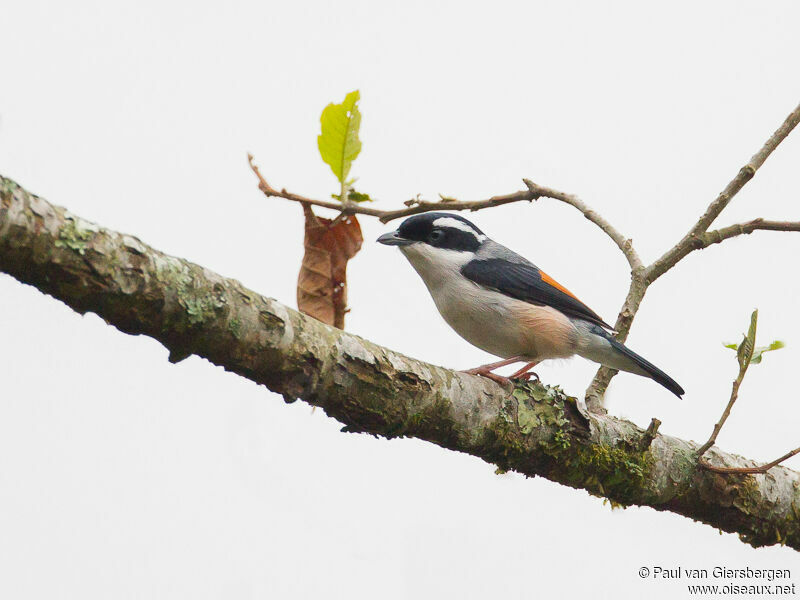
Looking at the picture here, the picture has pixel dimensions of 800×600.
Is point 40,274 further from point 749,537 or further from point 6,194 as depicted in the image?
point 749,537

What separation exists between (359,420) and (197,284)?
0.97 meters

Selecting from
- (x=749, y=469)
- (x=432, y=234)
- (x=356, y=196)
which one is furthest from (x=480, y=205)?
(x=749, y=469)

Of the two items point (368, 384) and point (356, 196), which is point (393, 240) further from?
point (368, 384)

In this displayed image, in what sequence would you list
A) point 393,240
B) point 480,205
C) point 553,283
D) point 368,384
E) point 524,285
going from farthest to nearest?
point 553,283 → point 393,240 → point 524,285 → point 480,205 → point 368,384

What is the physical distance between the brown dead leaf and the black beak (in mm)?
1508

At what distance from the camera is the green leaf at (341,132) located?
4336mm

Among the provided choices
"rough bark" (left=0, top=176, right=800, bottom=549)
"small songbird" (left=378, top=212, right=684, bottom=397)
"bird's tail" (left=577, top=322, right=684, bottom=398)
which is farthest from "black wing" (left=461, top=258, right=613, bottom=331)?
"rough bark" (left=0, top=176, right=800, bottom=549)

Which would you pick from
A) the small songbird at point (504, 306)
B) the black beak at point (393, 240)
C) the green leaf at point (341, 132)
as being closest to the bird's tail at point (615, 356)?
the small songbird at point (504, 306)

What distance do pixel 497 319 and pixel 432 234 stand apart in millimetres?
903

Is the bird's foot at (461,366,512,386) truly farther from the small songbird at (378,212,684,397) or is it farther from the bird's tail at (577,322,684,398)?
the bird's tail at (577,322,684,398)

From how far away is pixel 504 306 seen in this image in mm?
5520

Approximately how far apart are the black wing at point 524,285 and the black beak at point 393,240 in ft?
1.65

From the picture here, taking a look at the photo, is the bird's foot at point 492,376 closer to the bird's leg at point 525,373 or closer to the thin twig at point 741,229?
the bird's leg at point 525,373

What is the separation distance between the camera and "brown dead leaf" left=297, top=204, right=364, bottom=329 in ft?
14.0
